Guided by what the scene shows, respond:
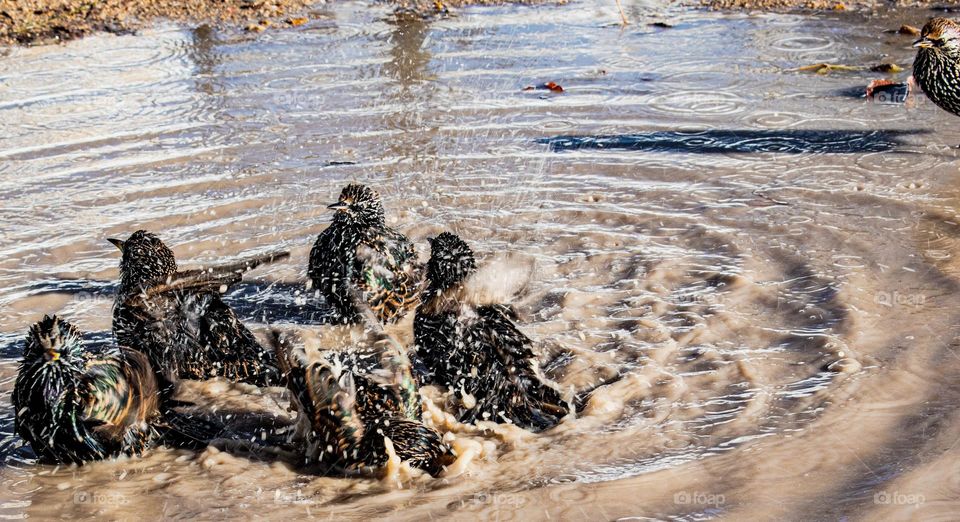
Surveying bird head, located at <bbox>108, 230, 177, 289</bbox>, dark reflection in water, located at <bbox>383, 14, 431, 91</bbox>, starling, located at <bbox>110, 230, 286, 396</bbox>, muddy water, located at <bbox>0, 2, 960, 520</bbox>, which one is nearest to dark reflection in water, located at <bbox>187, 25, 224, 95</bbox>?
muddy water, located at <bbox>0, 2, 960, 520</bbox>

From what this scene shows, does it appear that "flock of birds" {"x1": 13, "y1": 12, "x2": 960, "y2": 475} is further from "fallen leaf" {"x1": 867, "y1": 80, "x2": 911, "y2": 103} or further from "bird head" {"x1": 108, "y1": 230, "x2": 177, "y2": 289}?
"fallen leaf" {"x1": 867, "y1": 80, "x2": 911, "y2": 103}

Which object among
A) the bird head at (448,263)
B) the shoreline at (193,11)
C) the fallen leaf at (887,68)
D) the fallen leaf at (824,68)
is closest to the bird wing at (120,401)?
the bird head at (448,263)

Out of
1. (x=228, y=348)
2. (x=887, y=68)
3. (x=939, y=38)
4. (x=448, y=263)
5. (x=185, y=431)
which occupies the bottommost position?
(x=185, y=431)

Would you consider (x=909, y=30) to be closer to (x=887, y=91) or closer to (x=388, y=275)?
(x=887, y=91)

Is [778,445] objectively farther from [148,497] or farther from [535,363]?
[148,497]

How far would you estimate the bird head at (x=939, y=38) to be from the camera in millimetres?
7844

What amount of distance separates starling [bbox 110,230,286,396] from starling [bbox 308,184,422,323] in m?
0.54

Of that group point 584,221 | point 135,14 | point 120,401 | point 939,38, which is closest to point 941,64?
point 939,38

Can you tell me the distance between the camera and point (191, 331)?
514 centimetres

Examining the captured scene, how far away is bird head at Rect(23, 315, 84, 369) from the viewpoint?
14.0ft

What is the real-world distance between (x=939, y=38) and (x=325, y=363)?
6.16 meters

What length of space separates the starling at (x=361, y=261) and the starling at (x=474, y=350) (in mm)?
279

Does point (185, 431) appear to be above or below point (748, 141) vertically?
below

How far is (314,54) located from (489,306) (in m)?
6.97
